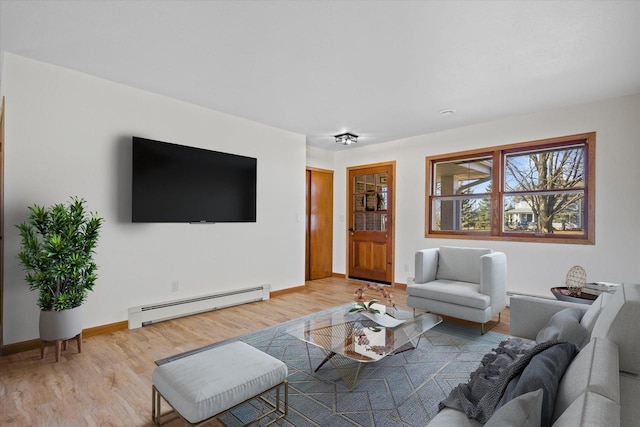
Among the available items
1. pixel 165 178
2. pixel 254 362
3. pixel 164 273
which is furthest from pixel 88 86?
pixel 254 362

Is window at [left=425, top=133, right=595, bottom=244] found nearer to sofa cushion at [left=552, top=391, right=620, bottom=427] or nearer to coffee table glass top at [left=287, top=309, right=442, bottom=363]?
coffee table glass top at [left=287, top=309, right=442, bottom=363]

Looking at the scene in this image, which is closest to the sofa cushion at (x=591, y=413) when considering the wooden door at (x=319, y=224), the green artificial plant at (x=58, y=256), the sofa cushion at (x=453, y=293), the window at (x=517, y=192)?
the sofa cushion at (x=453, y=293)

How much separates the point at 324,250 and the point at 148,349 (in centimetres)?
379

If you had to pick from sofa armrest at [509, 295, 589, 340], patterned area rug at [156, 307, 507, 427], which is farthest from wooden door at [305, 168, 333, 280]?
sofa armrest at [509, 295, 589, 340]

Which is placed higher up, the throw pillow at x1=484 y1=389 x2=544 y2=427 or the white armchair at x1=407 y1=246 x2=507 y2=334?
the throw pillow at x1=484 y1=389 x2=544 y2=427

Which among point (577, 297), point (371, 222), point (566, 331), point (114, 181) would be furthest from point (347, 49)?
point (371, 222)

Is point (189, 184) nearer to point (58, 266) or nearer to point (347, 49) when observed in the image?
point (58, 266)

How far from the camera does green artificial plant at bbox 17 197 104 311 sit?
8.24 feet

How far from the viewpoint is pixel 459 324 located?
11.5ft

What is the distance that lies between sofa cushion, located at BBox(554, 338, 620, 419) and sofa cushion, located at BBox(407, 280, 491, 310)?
1975 mm

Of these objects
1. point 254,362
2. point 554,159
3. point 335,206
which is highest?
point 554,159

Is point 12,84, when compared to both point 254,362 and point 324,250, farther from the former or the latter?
point 324,250

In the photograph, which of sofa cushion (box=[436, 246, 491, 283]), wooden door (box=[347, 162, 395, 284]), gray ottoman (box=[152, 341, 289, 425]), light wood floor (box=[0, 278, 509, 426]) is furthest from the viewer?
wooden door (box=[347, 162, 395, 284])

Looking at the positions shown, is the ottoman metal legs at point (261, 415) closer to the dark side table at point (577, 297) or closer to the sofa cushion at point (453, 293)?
the sofa cushion at point (453, 293)
